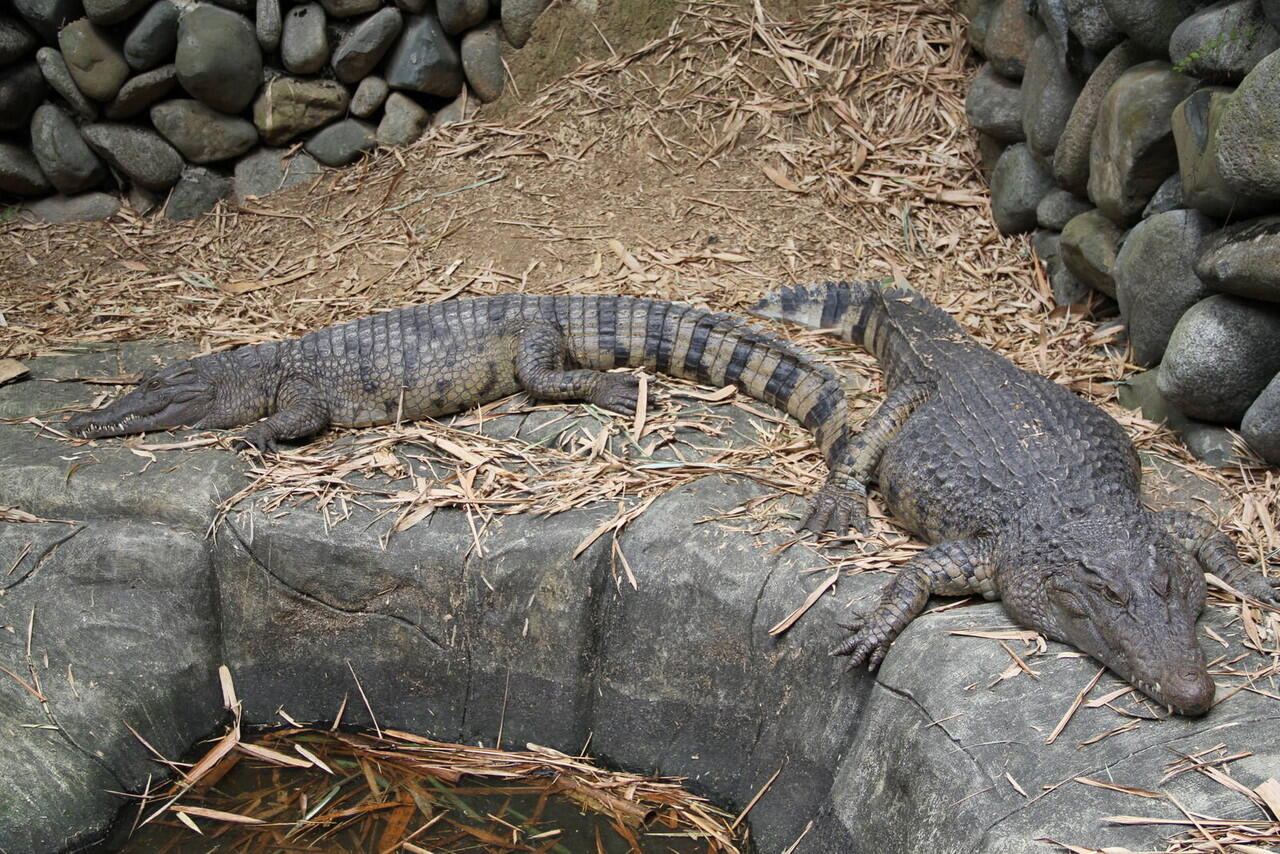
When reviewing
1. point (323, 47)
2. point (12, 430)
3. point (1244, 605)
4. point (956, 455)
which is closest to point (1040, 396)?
point (956, 455)

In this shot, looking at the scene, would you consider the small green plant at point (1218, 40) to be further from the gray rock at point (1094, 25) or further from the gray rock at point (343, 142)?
the gray rock at point (343, 142)

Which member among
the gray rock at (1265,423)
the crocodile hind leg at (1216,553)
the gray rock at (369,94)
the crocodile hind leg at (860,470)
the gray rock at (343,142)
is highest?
the gray rock at (369,94)

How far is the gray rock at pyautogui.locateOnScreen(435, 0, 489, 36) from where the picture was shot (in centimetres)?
637

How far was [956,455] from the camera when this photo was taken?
141 inches

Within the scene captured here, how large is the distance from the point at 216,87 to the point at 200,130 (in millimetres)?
301

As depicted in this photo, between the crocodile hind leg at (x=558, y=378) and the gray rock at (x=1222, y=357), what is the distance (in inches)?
81.2

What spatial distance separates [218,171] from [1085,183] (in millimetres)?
5040

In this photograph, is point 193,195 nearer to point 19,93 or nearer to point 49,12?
point 19,93

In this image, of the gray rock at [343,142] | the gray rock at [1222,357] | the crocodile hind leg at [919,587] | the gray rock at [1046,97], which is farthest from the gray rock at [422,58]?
the crocodile hind leg at [919,587]

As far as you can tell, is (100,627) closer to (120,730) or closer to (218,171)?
(120,730)

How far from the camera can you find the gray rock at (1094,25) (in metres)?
4.46

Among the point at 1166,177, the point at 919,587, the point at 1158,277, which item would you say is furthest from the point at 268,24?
the point at 919,587

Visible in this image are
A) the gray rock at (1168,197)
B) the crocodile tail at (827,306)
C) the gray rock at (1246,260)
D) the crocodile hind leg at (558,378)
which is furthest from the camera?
the crocodile tail at (827,306)

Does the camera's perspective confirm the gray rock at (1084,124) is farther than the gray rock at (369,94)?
No
